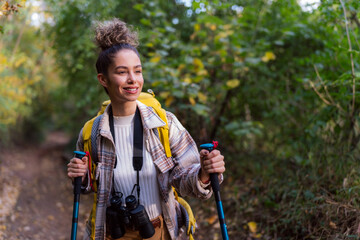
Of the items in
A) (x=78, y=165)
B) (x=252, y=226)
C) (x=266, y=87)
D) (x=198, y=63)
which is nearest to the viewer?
(x=78, y=165)

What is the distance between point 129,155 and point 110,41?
823 millimetres

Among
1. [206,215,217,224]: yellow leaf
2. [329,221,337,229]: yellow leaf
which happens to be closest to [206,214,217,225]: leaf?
[206,215,217,224]: yellow leaf

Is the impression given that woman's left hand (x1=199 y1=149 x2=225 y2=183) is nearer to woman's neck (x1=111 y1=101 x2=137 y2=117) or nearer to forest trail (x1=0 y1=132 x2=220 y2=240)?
woman's neck (x1=111 y1=101 x2=137 y2=117)

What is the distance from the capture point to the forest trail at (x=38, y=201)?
495 centimetres

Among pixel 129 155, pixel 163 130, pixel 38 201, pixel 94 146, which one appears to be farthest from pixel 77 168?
pixel 38 201

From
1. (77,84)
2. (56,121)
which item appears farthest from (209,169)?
(56,121)

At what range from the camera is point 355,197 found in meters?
3.34

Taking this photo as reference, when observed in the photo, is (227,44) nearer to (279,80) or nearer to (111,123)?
(279,80)

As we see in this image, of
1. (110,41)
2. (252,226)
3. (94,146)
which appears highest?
(110,41)

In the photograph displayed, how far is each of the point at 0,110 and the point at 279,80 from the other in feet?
20.7

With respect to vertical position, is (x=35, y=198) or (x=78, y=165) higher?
(x=78, y=165)

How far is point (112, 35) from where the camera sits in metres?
2.34

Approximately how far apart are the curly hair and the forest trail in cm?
297

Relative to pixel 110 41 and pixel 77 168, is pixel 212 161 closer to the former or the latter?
pixel 77 168
